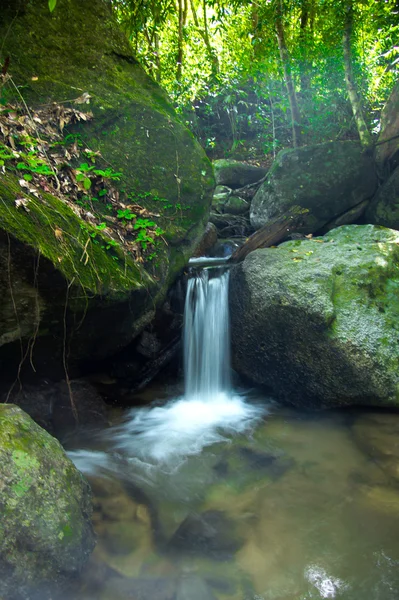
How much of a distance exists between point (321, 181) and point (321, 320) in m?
4.50

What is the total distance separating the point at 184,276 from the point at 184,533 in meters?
3.73

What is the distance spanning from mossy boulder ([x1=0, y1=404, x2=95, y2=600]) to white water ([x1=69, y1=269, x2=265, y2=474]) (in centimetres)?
116

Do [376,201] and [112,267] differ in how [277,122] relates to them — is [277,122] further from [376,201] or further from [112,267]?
[112,267]

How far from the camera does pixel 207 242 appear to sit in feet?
28.3

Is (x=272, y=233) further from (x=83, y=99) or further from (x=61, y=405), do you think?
(x=61, y=405)

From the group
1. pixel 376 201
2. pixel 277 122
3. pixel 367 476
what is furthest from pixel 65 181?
pixel 277 122

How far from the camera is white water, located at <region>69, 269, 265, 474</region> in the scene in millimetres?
4289

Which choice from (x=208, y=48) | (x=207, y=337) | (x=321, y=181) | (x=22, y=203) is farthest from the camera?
(x=208, y=48)

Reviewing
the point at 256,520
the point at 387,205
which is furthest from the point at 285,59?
the point at 256,520

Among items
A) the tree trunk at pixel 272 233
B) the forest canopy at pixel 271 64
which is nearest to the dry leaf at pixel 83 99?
the tree trunk at pixel 272 233

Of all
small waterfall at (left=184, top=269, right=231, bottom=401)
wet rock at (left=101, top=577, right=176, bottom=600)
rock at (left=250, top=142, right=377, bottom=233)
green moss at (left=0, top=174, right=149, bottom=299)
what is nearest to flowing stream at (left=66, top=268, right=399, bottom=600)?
wet rock at (left=101, top=577, right=176, bottom=600)

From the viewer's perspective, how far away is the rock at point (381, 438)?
3833 mm

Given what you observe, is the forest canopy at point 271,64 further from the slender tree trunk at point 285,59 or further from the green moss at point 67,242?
the green moss at point 67,242

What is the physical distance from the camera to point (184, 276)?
618cm
